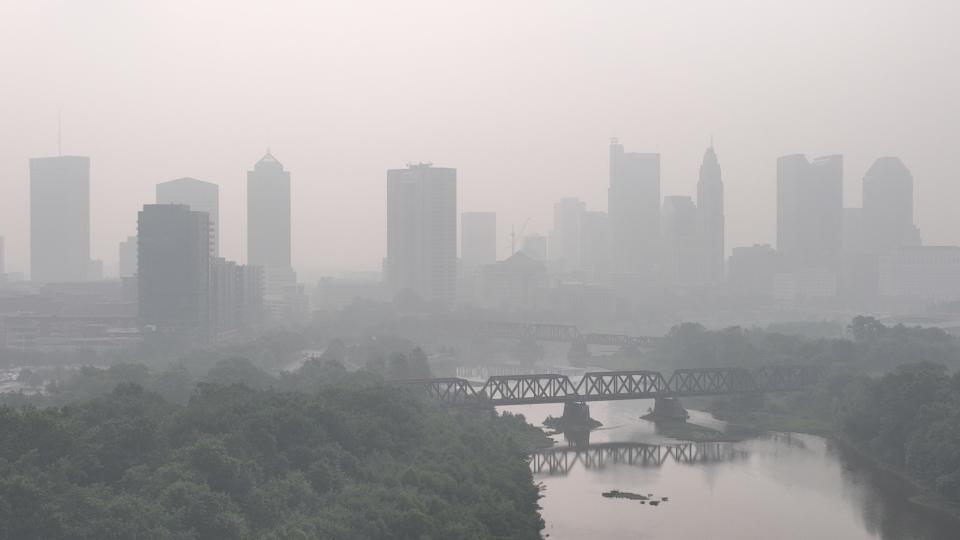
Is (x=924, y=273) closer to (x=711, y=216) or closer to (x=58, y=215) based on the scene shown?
(x=711, y=216)

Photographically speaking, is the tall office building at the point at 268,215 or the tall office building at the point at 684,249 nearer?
the tall office building at the point at 268,215

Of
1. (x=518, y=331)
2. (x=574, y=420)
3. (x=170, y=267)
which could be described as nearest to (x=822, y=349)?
(x=574, y=420)

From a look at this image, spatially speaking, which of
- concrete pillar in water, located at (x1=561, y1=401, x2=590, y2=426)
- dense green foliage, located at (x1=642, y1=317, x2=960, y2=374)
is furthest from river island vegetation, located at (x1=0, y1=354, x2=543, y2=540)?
dense green foliage, located at (x1=642, y1=317, x2=960, y2=374)

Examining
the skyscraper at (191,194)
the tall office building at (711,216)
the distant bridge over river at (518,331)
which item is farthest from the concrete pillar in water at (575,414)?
the tall office building at (711,216)

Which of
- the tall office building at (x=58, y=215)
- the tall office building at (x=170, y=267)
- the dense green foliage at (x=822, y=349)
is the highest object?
the tall office building at (x=58, y=215)

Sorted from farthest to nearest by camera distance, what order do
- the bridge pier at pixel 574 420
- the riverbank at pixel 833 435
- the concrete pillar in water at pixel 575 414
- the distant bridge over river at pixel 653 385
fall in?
the concrete pillar in water at pixel 575 414
the bridge pier at pixel 574 420
the distant bridge over river at pixel 653 385
the riverbank at pixel 833 435

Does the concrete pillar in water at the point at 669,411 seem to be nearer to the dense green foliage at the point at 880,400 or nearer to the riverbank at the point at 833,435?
the riverbank at the point at 833,435

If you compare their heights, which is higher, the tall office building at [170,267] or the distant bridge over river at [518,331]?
the tall office building at [170,267]
